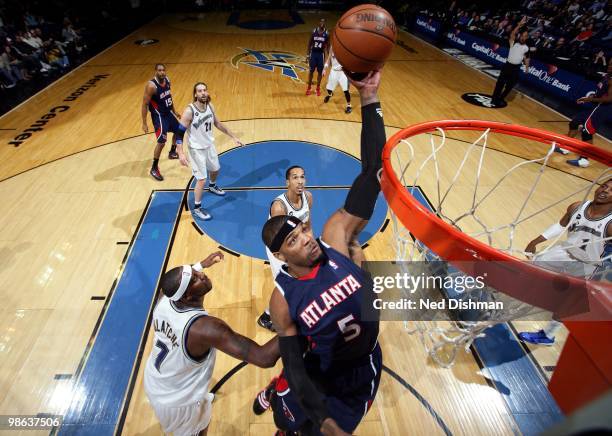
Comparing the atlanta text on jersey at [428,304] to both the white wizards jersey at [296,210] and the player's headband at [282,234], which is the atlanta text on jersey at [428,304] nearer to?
the white wizards jersey at [296,210]

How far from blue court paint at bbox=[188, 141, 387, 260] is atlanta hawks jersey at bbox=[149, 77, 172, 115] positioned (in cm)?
134

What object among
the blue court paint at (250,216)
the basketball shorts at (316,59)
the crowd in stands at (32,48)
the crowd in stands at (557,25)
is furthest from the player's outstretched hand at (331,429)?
the crowd in stands at (32,48)

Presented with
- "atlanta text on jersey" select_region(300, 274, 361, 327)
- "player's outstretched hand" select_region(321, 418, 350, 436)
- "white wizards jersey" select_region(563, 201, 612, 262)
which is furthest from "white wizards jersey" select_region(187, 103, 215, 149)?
"white wizards jersey" select_region(563, 201, 612, 262)

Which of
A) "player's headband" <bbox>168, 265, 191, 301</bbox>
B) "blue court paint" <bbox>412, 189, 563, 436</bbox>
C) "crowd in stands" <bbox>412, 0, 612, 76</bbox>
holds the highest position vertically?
"crowd in stands" <bbox>412, 0, 612, 76</bbox>

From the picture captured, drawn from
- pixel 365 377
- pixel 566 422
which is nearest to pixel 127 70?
pixel 365 377

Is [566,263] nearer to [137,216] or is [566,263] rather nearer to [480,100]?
[137,216]

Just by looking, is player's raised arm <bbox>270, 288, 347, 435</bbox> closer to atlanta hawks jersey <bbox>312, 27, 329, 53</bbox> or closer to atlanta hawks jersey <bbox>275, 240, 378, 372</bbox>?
atlanta hawks jersey <bbox>275, 240, 378, 372</bbox>

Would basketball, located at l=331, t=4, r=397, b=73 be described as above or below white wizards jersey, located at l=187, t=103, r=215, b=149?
above

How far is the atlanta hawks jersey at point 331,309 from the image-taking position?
194 centimetres

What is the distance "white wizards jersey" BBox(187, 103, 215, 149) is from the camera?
4930mm

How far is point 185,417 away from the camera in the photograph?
2.52m

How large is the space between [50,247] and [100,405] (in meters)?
2.62

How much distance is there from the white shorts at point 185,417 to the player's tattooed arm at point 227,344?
21.6 inches

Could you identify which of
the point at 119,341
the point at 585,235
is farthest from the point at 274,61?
the point at 585,235
